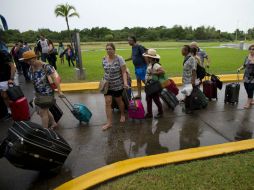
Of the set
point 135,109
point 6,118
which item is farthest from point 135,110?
point 6,118

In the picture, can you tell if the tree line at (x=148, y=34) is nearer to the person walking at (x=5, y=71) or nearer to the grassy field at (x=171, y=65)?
the grassy field at (x=171, y=65)

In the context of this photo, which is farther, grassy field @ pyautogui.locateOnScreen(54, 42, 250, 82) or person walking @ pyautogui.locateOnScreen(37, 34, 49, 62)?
person walking @ pyautogui.locateOnScreen(37, 34, 49, 62)

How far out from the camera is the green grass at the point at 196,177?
314 cm

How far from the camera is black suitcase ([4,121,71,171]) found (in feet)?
10.3

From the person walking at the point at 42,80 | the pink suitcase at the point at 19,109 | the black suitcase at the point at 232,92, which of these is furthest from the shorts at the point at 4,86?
the black suitcase at the point at 232,92

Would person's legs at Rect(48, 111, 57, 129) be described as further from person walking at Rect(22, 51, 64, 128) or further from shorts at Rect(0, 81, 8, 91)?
shorts at Rect(0, 81, 8, 91)

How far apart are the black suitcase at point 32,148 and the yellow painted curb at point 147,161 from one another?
39 centimetres

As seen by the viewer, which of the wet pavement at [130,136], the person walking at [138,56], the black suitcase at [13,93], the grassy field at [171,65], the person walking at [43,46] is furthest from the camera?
the person walking at [43,46]

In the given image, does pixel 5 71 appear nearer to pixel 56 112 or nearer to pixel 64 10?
pixel 56 112

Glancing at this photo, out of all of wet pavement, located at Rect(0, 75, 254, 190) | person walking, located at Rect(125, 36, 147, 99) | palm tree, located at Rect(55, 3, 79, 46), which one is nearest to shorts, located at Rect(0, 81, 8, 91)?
wet pavement, located at Rect(0, 75, 254, 190)

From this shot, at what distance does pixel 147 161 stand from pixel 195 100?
108 inches

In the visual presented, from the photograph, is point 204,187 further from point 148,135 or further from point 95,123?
point 95,123

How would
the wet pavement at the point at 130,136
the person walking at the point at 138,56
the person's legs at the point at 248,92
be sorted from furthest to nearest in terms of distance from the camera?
the person walking at the point at 138,56 < the person's legs at the point at 248,92 < the wet pavement at the point at 130,136

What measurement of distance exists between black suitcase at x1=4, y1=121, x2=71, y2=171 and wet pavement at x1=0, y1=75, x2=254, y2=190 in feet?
1.03
